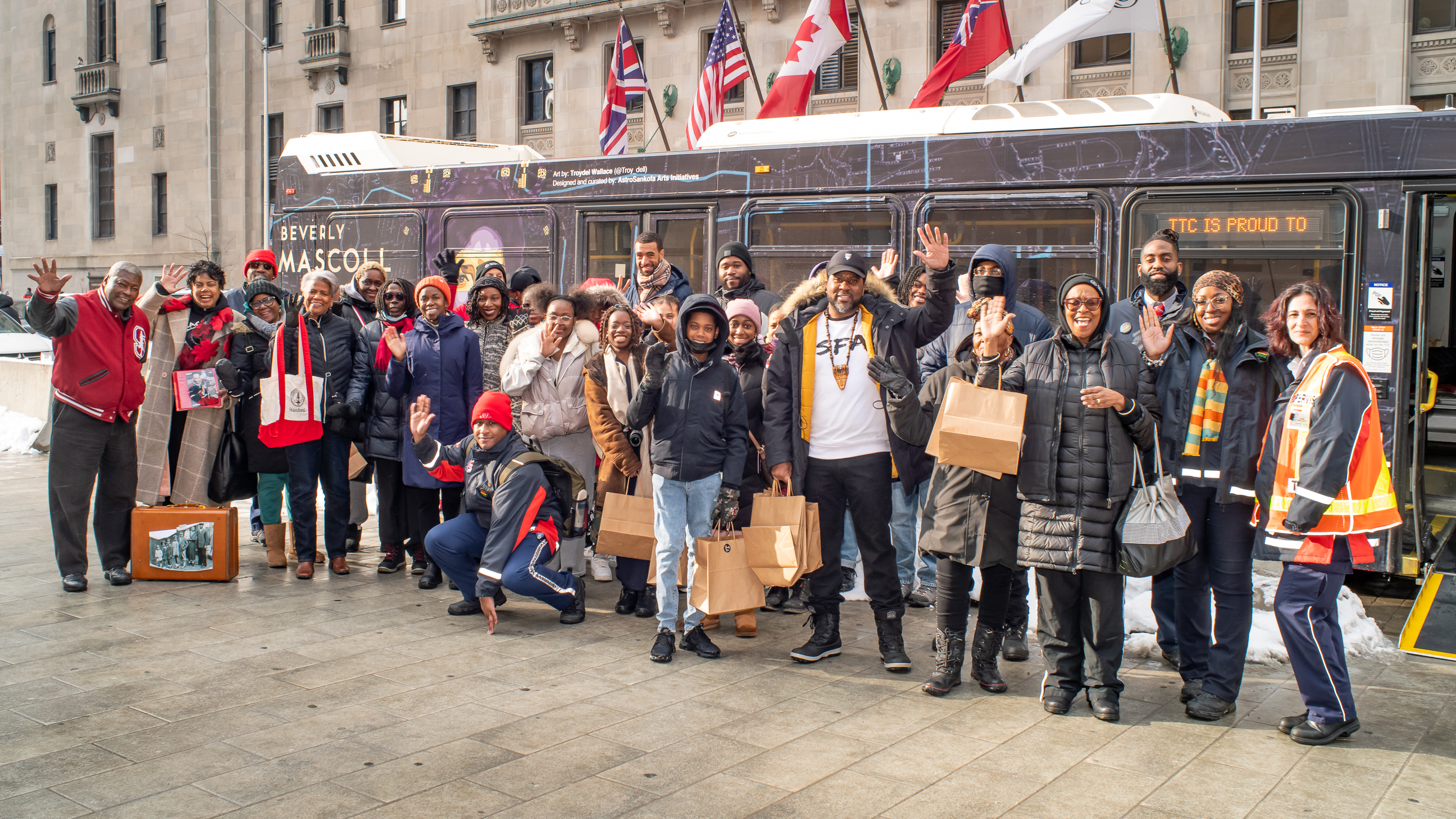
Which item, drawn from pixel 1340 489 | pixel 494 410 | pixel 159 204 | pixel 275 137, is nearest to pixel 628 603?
pixel 494 410

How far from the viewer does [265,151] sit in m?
31.4

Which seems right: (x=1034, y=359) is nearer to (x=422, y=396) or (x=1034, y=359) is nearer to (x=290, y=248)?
(x=422, y=396)

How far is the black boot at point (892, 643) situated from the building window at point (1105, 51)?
16790mm

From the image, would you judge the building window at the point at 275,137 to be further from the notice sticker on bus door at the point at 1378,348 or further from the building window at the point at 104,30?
the notice sticker on bus door at the point at 1378,348

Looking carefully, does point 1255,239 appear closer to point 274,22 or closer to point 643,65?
point 643,65

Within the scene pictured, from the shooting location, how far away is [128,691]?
206 inches

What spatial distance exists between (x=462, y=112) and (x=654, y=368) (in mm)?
25615

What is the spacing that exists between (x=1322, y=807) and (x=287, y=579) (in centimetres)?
613

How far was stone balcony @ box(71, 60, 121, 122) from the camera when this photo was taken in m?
37.7

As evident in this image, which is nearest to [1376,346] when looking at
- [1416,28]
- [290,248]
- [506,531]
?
[506,531]

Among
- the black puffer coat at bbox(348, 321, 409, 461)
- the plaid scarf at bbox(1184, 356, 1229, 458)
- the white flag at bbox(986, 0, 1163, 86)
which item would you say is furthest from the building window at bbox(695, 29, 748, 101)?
the plaid scarf at bbox(1184, 356, 1229, 458)

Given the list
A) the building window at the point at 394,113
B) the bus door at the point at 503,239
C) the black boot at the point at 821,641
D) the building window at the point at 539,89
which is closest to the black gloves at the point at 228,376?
the bus door at the point at 503,239

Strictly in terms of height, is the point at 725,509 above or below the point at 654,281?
below

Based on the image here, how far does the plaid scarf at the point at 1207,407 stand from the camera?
5.29m
